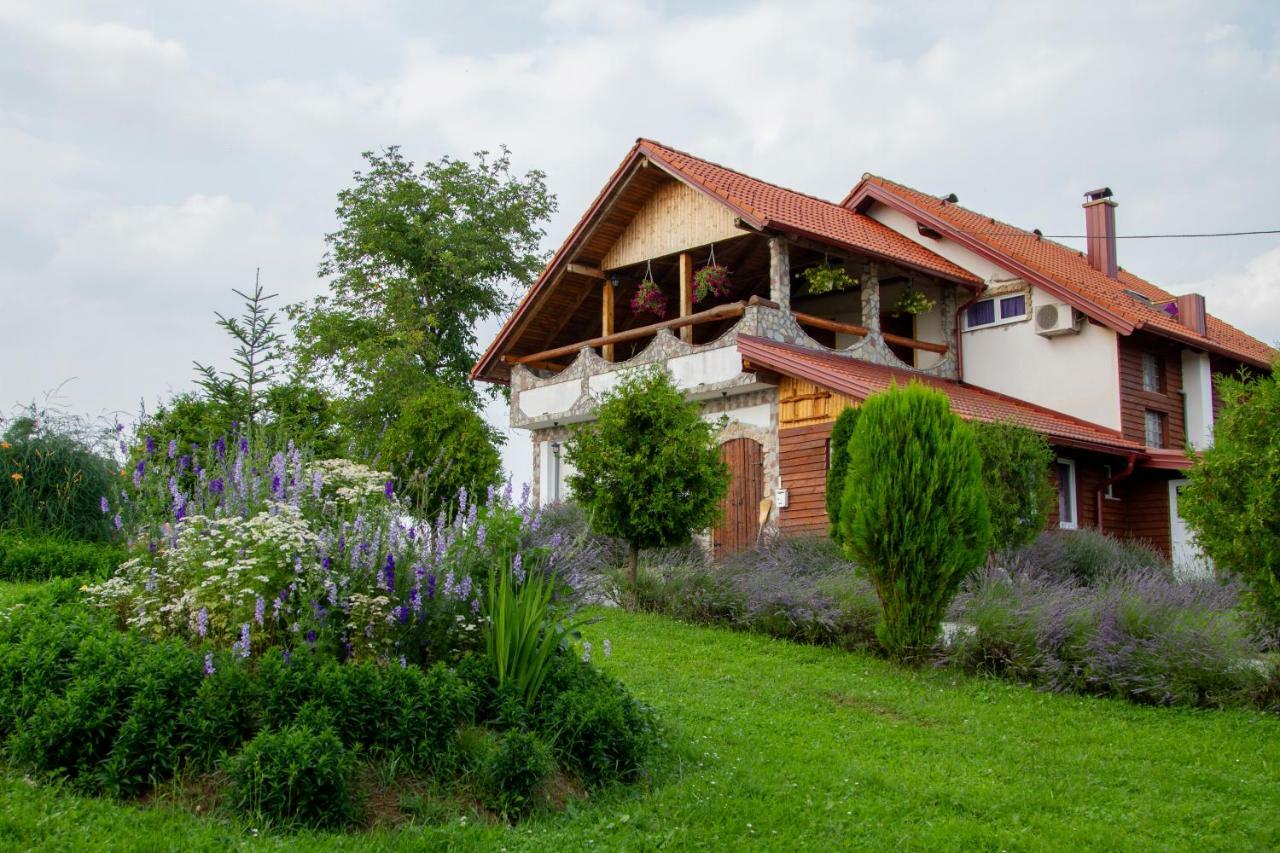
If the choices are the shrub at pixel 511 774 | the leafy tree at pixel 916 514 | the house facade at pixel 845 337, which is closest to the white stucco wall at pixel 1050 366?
the house facade at pixel 845 337

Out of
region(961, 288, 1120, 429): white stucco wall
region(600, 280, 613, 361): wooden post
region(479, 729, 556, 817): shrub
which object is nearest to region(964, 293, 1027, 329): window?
region(961, 288, 1120, 429): white stucco wall

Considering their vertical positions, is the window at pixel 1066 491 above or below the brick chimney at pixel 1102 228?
below

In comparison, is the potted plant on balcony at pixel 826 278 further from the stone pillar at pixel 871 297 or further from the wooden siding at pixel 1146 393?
the wooden siding at pixel 1146 393

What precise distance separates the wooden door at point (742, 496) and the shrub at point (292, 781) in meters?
13.5

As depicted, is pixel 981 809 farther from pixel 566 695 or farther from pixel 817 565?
pixel 817 565

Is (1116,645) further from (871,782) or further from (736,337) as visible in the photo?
(736,337)

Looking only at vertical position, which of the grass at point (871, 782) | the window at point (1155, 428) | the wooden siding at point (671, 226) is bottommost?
the grass at point (871, 782)

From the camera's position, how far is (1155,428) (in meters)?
21.0

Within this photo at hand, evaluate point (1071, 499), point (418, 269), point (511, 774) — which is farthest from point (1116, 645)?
point (418, 269)

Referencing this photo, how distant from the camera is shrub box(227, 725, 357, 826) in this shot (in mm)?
5188

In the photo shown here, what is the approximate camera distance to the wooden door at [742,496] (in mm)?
18766

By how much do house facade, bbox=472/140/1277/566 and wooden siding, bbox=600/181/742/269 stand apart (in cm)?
4

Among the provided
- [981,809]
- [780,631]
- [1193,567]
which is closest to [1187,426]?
[1193,567]

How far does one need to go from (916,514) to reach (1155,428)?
1267 cm
